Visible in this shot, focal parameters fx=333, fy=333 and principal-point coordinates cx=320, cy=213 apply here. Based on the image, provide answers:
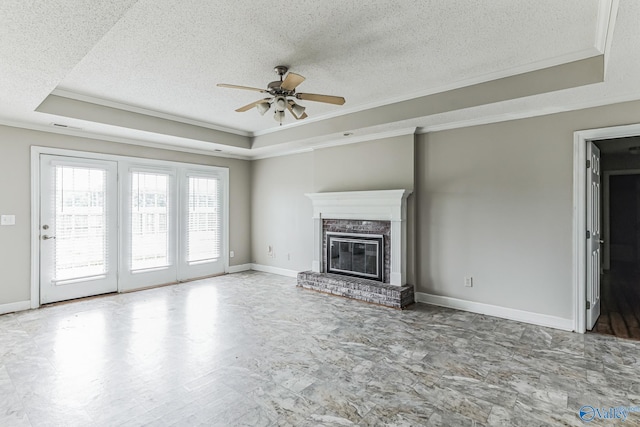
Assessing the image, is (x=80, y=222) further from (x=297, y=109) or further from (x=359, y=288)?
(x=359, y=288)

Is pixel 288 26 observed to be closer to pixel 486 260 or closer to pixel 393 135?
pixel 393 135

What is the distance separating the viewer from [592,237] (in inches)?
143

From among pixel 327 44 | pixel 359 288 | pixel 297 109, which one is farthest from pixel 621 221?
pixel 327 44

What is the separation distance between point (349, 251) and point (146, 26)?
381 cm

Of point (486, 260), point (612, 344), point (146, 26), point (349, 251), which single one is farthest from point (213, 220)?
point (612, 344)

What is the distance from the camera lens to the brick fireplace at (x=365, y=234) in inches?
179

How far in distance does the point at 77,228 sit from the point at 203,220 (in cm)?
197

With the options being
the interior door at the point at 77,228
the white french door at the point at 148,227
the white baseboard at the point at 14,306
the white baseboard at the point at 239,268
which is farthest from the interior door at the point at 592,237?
the white baseboard at the point at 14,306

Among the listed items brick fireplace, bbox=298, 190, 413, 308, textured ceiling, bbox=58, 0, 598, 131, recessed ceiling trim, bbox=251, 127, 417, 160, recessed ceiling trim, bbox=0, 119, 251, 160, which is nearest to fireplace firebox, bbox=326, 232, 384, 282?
brick fireplace, bbox=298, 190, 413, 308

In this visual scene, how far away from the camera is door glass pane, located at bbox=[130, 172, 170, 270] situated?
5336mm

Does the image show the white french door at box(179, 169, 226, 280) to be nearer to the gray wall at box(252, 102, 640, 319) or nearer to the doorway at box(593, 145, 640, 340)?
the gray wall at box(252, 102, 640, 319)

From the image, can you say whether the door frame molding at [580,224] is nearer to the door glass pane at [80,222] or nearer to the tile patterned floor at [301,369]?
the tile patterned floor at [301,369]

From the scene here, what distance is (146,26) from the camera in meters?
2.49

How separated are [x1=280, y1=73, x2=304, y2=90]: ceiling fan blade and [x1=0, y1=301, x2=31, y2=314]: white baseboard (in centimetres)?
440
